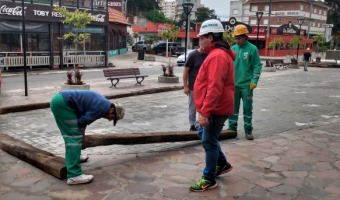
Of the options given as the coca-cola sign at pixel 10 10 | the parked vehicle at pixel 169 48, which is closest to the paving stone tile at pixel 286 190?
the coca-cola sign at pixel 10 10

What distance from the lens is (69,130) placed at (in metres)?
4.02

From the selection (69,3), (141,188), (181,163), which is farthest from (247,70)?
(69,3)

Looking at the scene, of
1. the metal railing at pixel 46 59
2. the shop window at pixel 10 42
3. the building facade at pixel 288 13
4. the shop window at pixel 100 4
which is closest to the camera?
the metal railing at pixel 46 59

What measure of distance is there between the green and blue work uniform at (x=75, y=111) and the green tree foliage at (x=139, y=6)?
80.1m

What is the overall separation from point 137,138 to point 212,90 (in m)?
1.86

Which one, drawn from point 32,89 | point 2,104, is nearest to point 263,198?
point 2,104

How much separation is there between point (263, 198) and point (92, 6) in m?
22.2

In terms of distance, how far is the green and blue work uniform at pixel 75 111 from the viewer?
13.0ft

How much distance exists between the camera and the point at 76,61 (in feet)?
73.6

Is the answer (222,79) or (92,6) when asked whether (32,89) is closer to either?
(222,79)

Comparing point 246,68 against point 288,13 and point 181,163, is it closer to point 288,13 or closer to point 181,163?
point 181,163

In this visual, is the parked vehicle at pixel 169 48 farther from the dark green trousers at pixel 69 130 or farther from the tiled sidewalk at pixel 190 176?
the dark green trousers at pixel 69 130

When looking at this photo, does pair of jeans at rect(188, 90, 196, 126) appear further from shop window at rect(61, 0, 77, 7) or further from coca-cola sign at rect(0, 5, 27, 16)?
shop window at rect(61, 0, 77, 7)

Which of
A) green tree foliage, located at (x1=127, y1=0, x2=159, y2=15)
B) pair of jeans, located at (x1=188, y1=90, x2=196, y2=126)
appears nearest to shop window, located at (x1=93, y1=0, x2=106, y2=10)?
pair of jeans, located at (x1=188, y1=90, x2=196, y2=126)
